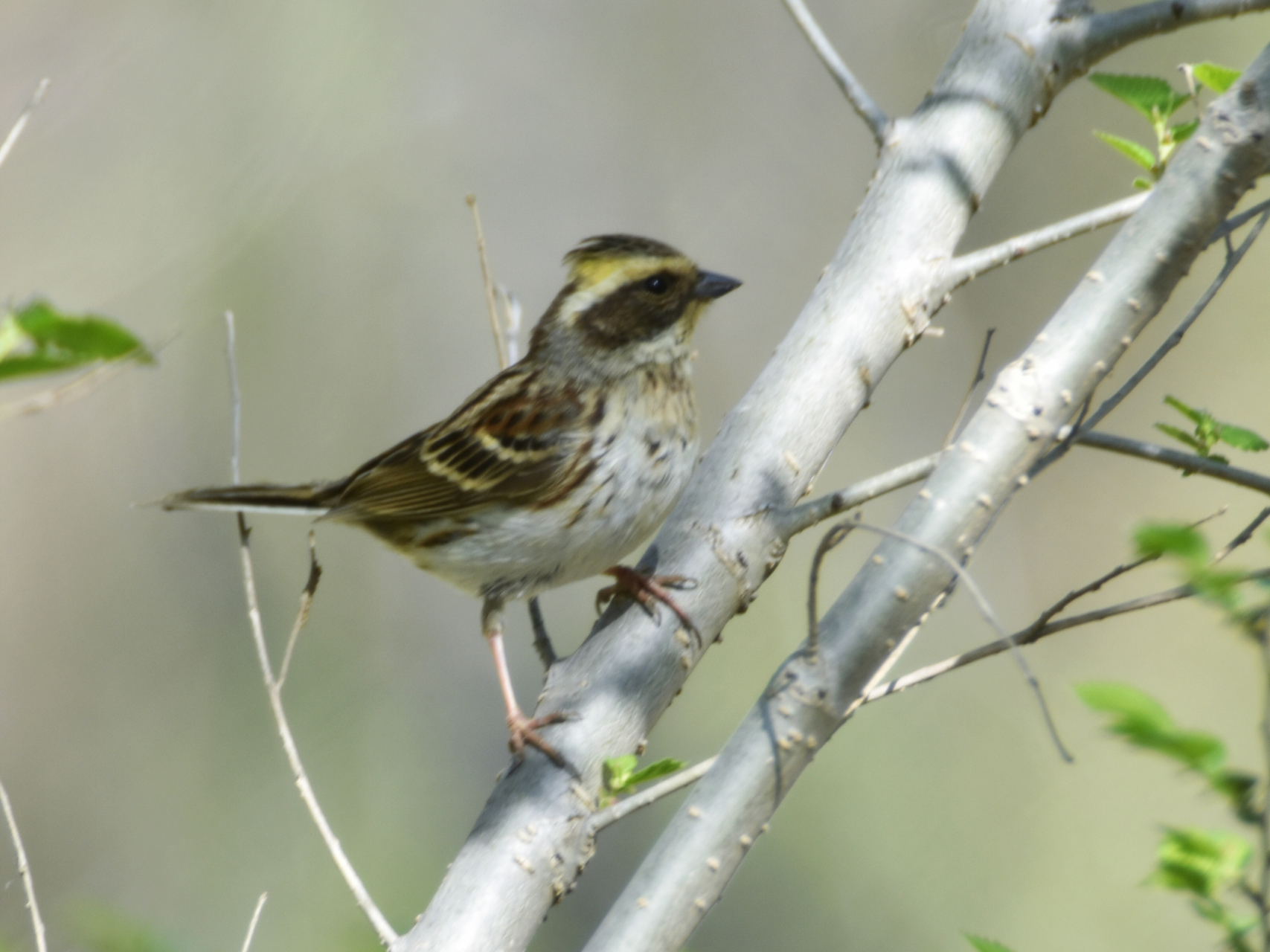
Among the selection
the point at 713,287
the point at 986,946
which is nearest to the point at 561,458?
the point at 713,287

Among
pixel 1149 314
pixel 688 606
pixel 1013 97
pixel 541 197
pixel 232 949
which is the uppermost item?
pixel 541 197

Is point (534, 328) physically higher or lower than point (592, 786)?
higher

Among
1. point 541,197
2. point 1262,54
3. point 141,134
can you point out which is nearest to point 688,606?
point 1262,54

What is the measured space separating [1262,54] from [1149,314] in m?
0.52

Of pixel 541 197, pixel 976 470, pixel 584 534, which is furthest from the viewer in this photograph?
pixel 541 197

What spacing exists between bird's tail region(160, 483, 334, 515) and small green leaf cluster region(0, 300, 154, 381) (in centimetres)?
256

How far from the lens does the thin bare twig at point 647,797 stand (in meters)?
2.19

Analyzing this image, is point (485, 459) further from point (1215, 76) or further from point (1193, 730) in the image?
point (1193, 730)

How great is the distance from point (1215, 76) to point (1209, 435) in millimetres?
759

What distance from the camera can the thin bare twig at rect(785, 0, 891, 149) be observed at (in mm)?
2930

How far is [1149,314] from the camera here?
2.08m

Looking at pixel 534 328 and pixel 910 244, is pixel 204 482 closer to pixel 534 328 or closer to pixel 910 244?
pixel 534 328

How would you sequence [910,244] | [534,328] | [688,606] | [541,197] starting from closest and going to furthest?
[688,606] → [910,244] → [534,328] → [541,197]

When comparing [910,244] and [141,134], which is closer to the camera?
[910,244]
